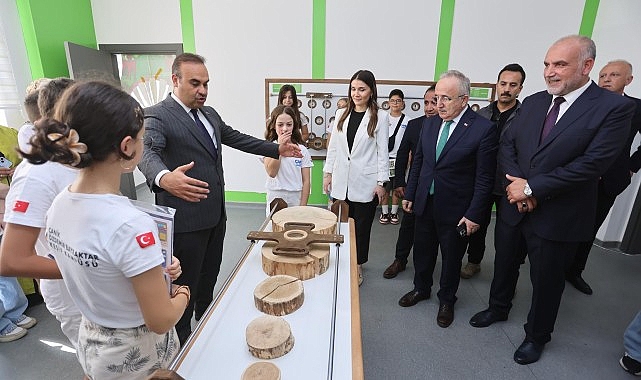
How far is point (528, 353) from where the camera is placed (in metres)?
1.92

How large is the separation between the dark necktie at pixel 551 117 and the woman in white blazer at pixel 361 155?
1.02 m

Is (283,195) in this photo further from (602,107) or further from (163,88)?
(163,88)

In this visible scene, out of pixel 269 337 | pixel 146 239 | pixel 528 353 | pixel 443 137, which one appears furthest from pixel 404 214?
pixel 146 239

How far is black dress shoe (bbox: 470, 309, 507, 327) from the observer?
2.22 metres

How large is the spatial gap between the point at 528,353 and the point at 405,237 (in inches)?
47.2

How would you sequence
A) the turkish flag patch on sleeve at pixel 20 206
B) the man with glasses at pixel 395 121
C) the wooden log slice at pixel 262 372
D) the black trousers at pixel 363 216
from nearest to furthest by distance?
the wooden log slice at pixel 262 372
the turkish flag patch on sleeve at pixel 20 206
the black trousers at pixel 363 216
the man with glasses at pixel 395 121

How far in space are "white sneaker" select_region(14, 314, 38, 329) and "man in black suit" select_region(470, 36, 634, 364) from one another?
120 inches

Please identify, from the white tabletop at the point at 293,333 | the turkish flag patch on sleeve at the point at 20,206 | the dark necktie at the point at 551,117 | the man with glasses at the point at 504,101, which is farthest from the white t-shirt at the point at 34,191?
the man with glasses at the point at 504,101

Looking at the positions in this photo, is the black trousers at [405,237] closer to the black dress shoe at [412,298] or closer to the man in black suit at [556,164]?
the black dress shoe at [412,298]

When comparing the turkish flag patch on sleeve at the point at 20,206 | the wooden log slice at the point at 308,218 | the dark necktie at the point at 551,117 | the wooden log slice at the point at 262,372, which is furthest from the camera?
the dark necktie at the point at 551,117

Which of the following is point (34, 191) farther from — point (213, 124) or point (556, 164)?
point (556, 164)

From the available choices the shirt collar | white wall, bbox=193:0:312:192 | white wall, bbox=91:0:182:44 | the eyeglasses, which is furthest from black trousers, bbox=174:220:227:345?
white wall, bbox=91:0:182:44

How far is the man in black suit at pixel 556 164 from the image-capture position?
5.20 ft

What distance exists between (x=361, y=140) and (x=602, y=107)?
139 cm
